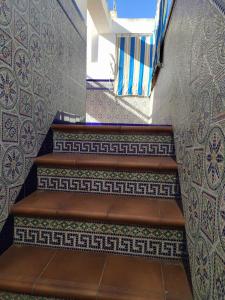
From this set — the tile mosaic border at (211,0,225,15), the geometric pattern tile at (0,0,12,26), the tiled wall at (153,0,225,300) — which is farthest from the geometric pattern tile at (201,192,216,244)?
the geometric pattern tile at (0,0,12,26)

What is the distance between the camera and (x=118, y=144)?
1.41m

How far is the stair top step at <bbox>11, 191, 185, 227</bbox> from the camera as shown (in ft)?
2.87

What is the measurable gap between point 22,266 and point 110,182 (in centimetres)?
58

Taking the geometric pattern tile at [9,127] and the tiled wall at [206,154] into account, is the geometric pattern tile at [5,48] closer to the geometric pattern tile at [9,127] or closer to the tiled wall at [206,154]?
the geometric pattern tile at [9,127]

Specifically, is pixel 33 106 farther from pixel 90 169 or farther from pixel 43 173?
pixel 90 169

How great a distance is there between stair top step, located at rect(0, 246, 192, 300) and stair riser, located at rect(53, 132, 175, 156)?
712 mm

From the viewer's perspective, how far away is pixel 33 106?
122 cm

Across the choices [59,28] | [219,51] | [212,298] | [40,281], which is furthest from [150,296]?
[59,28]

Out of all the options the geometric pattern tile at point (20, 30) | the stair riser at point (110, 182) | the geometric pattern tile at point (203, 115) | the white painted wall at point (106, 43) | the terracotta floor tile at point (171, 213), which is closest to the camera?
the geometric pattern tile at point (203, 115)

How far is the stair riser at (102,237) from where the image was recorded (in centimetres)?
87

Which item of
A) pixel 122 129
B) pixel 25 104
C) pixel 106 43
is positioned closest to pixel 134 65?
pixel 106 43

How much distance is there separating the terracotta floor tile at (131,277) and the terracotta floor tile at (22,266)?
263 mm

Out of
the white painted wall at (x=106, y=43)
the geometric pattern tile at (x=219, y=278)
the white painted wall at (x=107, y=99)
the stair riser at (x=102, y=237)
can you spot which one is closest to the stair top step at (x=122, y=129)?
the stair riser at (x=102, y=237)

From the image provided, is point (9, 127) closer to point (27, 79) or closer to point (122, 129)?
point (27, 79)
